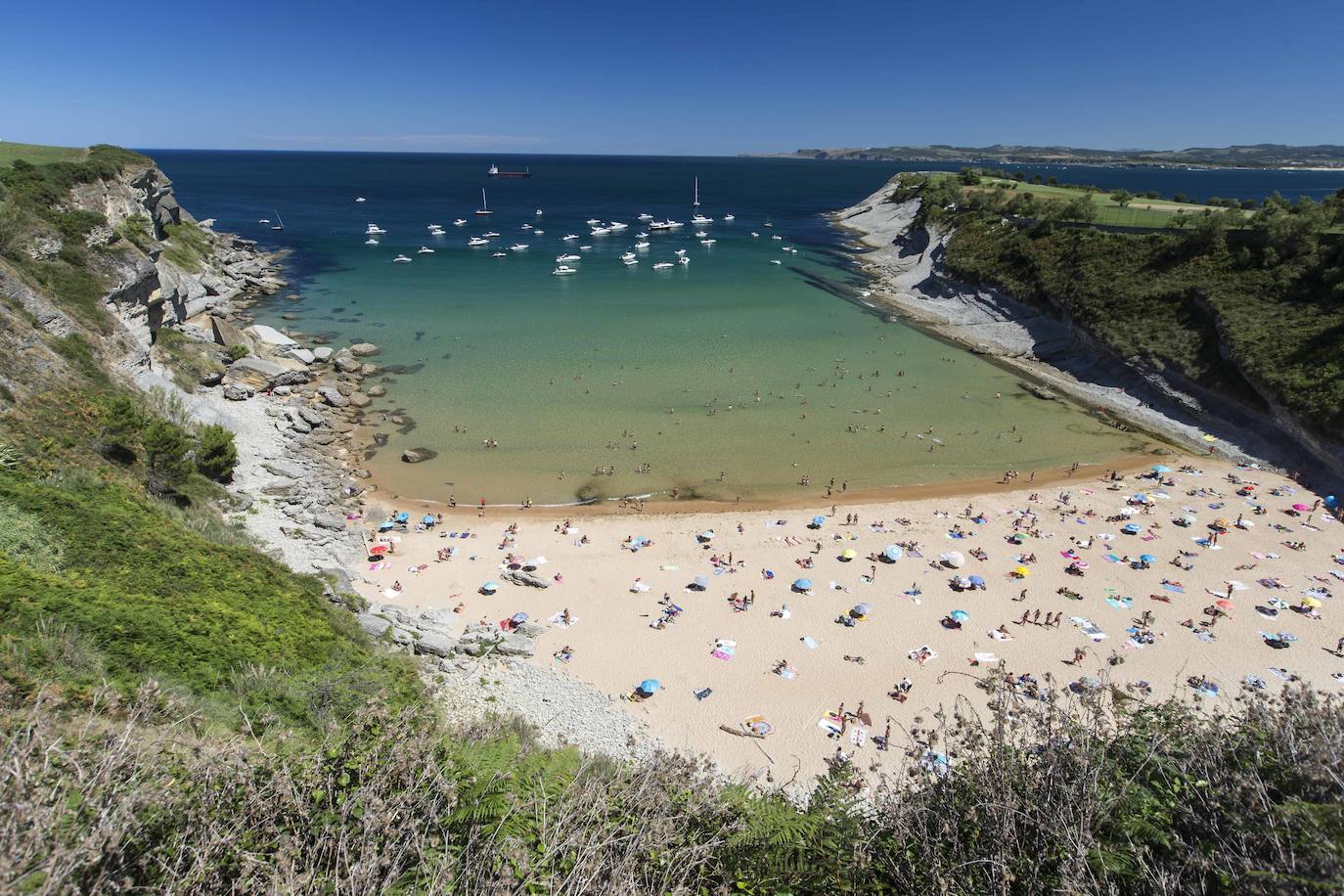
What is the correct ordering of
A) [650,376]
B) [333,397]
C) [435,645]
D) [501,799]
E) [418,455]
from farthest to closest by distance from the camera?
1. [650,376]
2. [333,397]
3. [418,455]
4. [435,645]
5. [501,799]

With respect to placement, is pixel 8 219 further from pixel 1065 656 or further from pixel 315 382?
pixel 1065 656

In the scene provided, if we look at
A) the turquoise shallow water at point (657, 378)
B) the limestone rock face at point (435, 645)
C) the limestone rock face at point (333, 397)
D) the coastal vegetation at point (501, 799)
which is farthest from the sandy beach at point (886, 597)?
the limestone rock face at point (333, 397)

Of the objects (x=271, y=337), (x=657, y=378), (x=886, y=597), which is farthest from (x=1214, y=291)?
(x=271, y=337)

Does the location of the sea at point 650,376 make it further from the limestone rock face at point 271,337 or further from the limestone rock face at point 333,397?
the limestone rock face at point 271,337

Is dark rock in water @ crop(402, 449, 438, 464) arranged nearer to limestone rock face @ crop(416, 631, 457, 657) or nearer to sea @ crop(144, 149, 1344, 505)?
sea @ crop(144, 149, 1344, 505)

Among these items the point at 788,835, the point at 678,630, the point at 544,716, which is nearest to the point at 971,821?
the point at 788,835

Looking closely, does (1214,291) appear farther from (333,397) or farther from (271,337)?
(271,337)
